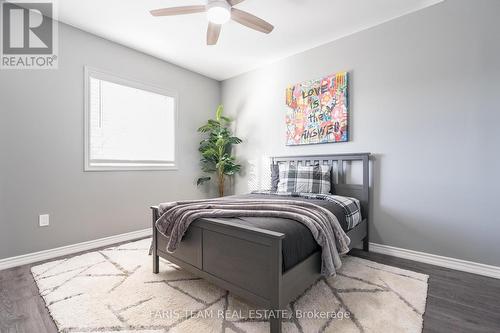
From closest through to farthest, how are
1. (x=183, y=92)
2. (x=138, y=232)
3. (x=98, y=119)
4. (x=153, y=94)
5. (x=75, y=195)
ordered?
(x=75, y=195) → (x=98, y=119) → (x=138, y=232) → (x=153, y=94) → (x=183, y=92)

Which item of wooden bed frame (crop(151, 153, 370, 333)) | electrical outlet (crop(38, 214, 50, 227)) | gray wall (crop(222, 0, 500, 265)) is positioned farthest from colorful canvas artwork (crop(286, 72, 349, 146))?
electrical outlet (crop(38, 214, 50, 227))

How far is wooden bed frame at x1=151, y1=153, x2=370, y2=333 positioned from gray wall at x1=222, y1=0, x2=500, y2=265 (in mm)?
1534

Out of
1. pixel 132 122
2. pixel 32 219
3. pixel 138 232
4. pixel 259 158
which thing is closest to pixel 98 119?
pixel 132 122

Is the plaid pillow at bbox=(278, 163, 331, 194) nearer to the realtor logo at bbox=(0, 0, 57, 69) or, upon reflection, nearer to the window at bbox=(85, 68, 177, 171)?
the window at bbox=(85, 68, 177, 171)

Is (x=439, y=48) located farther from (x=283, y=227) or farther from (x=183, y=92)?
(x=183, y=92)

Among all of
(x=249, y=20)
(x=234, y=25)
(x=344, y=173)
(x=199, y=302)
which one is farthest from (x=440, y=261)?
(x=234, y=25)

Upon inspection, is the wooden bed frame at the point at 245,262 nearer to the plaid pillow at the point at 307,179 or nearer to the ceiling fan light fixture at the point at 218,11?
the plaid pillow at the point at 307,179

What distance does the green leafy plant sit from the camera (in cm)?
394

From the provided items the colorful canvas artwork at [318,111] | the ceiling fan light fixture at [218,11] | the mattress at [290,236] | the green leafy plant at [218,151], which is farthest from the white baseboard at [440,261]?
the ceiling fan light fixture at [218,11]

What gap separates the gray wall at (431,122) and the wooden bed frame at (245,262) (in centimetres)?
153

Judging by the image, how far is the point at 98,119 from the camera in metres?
2.95

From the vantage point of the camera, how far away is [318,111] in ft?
10.2

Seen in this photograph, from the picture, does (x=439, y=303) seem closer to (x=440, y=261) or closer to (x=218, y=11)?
(x=440, y=261)

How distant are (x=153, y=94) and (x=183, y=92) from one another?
0.52 m
